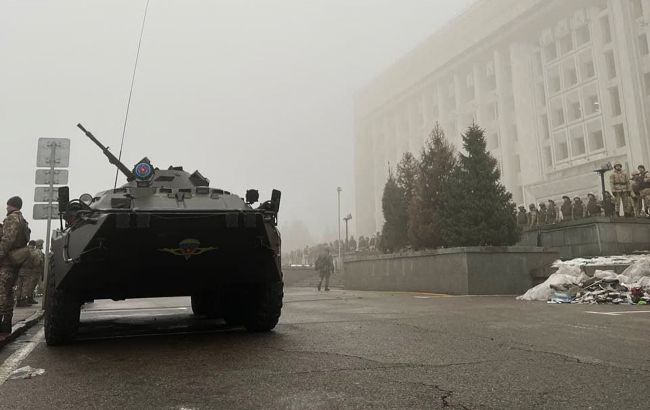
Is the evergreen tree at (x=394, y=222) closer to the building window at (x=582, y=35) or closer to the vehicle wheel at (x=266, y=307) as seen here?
the vehicle wheel at (x=266, y=307)

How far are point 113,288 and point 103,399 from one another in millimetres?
2945

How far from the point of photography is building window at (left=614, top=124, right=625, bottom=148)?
40.2 m

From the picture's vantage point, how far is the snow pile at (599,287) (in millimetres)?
10625

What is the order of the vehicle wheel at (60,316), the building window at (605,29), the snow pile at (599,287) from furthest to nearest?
the building window at (605,29) → the snow pile at (599,287) → the vehicle wheel at (60,316)

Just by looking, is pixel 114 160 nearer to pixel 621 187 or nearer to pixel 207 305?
pixel 207 305

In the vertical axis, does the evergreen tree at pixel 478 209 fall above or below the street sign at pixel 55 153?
below

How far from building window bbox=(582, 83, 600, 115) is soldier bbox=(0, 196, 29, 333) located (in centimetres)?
4486

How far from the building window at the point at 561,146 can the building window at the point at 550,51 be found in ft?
26.8

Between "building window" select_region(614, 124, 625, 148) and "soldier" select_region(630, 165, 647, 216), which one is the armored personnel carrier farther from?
"building window" select_region(614, 124, 625, 148)

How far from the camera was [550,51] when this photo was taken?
4969 centimetres

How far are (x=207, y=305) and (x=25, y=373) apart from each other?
469 centimetres

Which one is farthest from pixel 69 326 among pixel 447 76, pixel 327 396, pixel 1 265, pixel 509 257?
pixel 447 76

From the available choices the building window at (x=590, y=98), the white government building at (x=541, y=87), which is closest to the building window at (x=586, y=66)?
the white government building at (x=541, y=87)

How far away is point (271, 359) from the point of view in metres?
4.65
